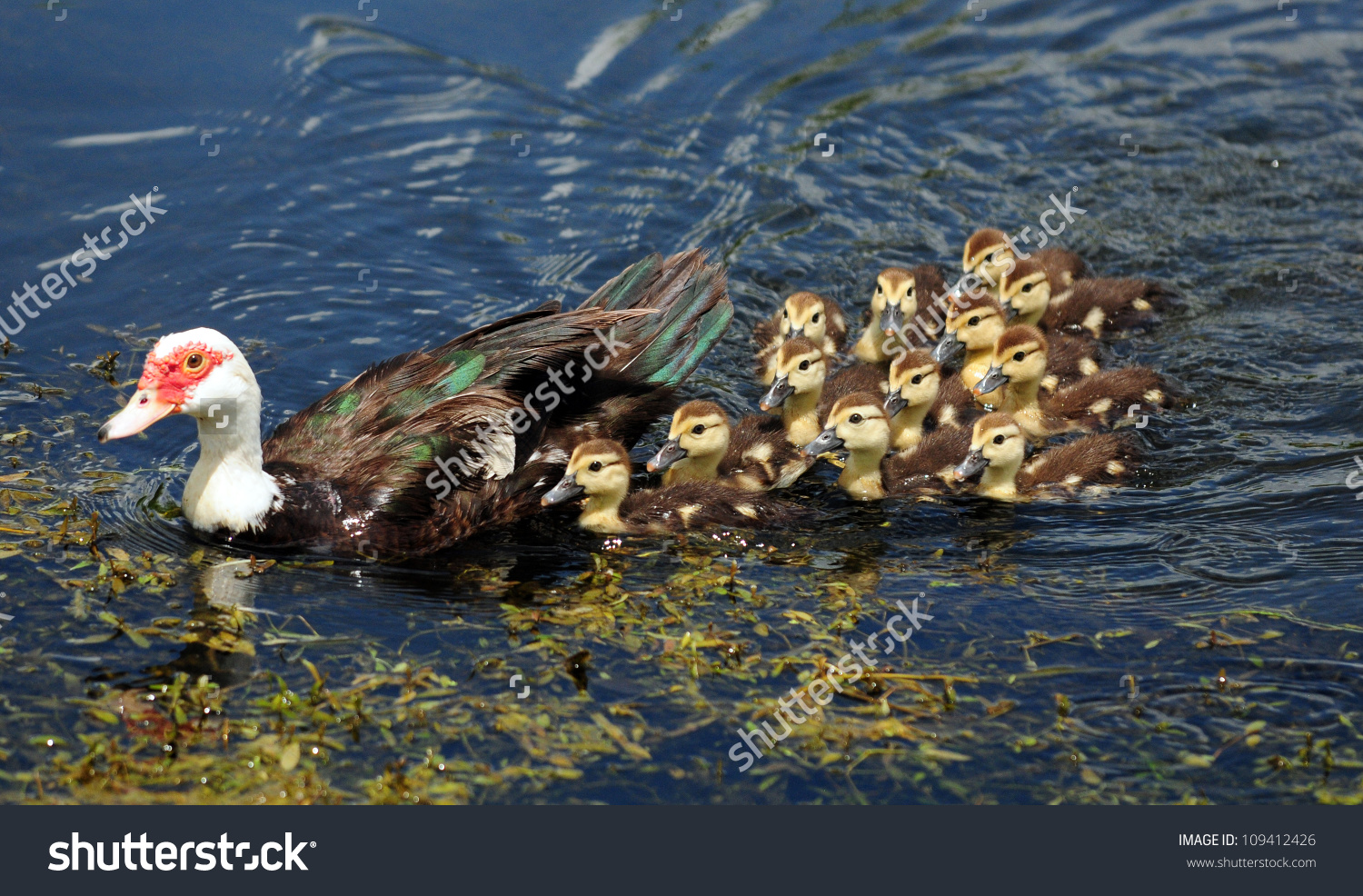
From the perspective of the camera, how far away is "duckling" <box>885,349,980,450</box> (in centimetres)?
782

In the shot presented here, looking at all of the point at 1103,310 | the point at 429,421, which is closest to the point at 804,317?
the point at 1103,310

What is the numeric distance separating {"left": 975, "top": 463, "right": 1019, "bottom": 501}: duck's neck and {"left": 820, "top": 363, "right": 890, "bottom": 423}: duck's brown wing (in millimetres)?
876

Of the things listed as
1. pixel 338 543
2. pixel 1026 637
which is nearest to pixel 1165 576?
pixel 1026 637

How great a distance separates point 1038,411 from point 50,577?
5.43 metres

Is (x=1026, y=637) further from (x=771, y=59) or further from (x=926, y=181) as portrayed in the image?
(x=771, y=59)

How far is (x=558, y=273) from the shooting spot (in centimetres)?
978

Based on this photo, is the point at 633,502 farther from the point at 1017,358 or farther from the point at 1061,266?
the point at 1061,266

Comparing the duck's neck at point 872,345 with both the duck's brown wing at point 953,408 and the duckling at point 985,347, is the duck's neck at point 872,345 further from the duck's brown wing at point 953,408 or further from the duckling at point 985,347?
the duck's brown wing at point 953,408

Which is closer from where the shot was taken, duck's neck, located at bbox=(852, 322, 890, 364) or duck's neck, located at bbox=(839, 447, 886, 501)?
duck's neck, located at bbox=(839, 447, 886, 501)

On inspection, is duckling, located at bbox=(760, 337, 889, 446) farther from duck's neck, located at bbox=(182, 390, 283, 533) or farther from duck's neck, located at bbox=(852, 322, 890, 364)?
duck's neck, located at bbox=(182, 390, 283, 533)

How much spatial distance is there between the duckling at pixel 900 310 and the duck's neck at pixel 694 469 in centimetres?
173

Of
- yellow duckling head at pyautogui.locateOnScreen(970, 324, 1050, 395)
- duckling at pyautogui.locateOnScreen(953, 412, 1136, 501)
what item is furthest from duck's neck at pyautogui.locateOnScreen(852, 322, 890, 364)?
duckling at pyautogui.locateOnScreen(953, 412, 1136, 501)

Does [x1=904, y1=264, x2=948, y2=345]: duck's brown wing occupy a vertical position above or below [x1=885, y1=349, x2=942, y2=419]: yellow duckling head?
above
